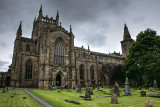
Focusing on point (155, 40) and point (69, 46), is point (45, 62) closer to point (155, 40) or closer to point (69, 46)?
point (69, 46)

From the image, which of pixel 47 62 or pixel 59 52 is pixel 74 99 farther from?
pixel 59 52

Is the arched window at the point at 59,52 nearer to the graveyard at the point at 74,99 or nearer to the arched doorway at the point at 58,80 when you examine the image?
the arched doorway at the point at 58,80

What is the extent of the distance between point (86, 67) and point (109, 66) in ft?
37.3

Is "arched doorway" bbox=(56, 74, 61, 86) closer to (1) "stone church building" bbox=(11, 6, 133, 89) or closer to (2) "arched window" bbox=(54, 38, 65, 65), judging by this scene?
(1) "stone church building" bbox=(11, 6, 133, 89)

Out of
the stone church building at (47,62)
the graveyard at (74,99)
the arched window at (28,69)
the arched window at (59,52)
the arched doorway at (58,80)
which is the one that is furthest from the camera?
the arched window at (59,52)

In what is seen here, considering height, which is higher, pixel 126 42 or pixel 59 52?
pixel 126 42

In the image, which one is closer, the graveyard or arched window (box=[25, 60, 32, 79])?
the graveyard

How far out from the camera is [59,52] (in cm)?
3166

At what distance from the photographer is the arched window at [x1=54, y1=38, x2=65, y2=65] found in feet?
101

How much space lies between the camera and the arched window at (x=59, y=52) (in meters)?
30.8


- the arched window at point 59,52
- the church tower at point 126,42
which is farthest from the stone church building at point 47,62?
the church tower at point 126,42

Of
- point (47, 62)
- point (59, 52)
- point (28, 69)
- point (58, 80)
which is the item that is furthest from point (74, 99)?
point (28, 69)

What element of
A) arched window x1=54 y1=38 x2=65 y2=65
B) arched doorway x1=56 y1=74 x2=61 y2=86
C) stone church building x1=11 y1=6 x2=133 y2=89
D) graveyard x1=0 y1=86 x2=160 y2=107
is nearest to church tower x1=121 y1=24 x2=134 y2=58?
stone church building x1=11 y1=6 x2=133 y2=89

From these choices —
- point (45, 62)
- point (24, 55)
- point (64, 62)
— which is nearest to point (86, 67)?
point (64, 62)
